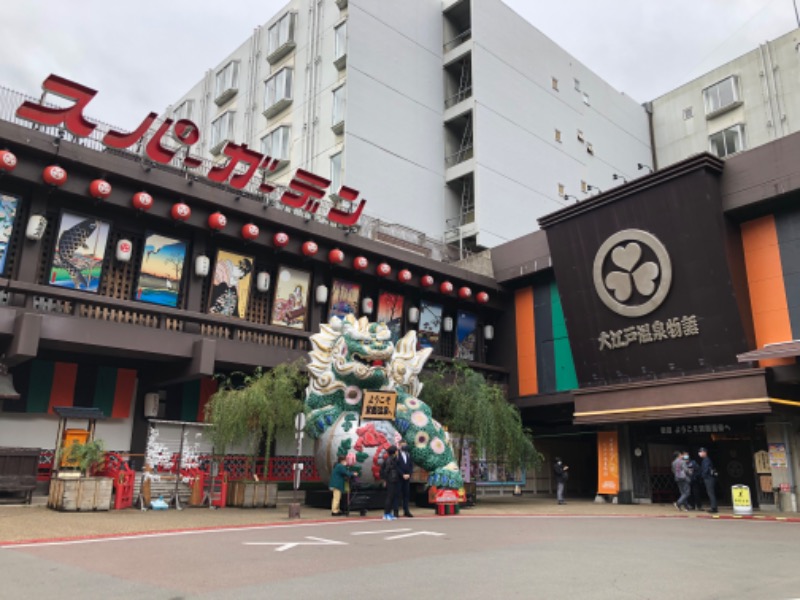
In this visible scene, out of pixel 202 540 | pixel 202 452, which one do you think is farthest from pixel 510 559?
pixel 202 452

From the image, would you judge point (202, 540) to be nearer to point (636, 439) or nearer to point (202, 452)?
point (202, 452)

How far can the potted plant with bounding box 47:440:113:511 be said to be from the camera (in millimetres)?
14586

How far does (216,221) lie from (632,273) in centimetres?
1305

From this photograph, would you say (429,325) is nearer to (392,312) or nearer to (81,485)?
(392,312)

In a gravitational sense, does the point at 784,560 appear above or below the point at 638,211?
below

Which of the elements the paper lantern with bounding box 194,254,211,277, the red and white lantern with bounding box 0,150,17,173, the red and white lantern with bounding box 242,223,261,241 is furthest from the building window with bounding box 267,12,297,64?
the red and white lantern with bounding box 0,150,17,173

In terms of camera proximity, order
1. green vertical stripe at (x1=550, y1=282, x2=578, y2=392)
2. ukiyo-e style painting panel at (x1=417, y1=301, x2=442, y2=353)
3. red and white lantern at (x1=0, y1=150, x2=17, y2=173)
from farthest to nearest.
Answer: ukiyo-e style painting panel at (x1=417, y1=301, x2=442, y2=353), green vertical stripe at (x1=550, y1=282, x2=578, y2=392), red and white lantern at (x1=0, y1=150, x2=17, y2=173)

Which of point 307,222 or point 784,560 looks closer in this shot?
point 784,560

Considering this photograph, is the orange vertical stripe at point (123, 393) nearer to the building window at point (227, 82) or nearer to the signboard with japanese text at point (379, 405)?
the signboard with japanese text at point (379, 405)

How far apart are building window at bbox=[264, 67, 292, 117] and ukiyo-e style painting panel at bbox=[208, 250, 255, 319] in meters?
14.2

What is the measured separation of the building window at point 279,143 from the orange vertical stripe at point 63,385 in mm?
16253

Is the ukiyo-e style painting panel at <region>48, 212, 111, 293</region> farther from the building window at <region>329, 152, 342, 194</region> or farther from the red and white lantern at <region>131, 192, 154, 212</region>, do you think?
the building window at <region>329, 152, 342, 194</region>

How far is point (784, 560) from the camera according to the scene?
8.73m

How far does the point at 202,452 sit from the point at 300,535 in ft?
26.4
